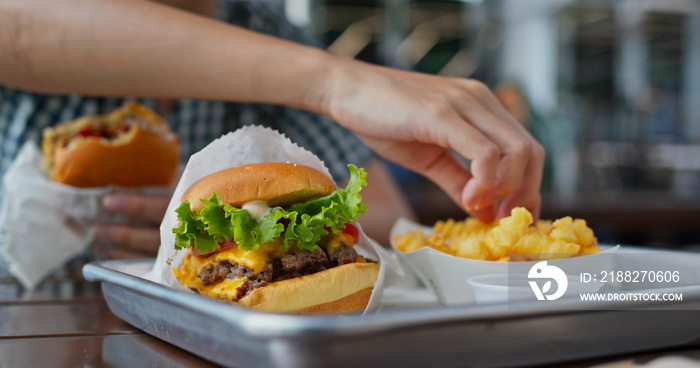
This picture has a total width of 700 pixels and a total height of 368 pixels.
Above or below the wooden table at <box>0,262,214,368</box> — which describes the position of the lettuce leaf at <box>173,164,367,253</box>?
above

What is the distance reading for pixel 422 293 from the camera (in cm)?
132

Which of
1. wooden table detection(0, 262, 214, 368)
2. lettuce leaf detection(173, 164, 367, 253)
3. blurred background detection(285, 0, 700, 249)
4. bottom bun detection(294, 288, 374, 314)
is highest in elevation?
blurred background detection(285, 0, 700, 249)

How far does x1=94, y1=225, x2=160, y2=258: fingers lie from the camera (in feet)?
5.35

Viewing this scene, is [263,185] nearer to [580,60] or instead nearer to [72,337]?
[72,337]

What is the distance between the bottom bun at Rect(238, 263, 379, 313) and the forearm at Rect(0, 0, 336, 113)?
20.0 inches

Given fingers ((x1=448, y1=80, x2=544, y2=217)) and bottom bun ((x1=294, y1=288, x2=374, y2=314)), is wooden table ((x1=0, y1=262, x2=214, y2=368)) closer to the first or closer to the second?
bottom bun ((x1=294, y1=288, x2=374, y2=314))

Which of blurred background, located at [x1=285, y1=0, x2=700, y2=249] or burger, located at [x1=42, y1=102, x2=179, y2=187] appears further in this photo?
blurred background, located at [x1=285, y1=0, x2=700, y2=249]

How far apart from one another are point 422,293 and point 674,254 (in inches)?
21.5

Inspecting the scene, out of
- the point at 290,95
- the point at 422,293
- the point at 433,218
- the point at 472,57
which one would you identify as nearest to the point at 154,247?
the point at 290,95

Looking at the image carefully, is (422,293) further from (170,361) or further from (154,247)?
(154,247)

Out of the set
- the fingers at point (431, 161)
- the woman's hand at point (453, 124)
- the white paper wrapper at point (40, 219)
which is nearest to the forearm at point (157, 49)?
the woman's hand at point (453, 124)

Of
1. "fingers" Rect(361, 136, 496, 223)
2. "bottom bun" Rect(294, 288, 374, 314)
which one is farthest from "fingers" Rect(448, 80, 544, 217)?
"bottom bun" Rect(294, 288, 374, 314)

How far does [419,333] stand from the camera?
0.61 meters

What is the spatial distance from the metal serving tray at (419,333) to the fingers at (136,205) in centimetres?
77
